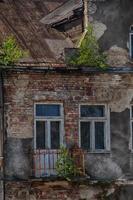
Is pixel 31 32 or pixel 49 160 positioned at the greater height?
pixel 31 32

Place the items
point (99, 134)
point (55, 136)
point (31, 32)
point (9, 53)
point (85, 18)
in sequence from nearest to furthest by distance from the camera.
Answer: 1. point (9, 53)
2. point (55, 136)
3. point (99, 134)
4. point (85, 18)
5. point (31, 32)

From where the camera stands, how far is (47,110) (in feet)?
72.2

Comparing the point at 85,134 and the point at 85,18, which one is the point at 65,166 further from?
the point at 85,18

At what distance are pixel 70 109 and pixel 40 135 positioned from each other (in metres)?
1.18

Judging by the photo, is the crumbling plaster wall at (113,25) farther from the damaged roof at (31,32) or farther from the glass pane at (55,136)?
the glass pane at (55,136)

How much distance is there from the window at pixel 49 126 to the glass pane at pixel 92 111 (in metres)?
0.74

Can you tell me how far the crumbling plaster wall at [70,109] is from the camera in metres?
21.5

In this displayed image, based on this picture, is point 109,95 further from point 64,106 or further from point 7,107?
point 7,107

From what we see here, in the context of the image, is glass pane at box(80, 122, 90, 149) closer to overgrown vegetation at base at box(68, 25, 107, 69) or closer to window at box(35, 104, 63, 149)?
window at box(35, 104, 63, 149)

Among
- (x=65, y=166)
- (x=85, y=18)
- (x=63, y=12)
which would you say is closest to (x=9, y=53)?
(x=85, y=18)

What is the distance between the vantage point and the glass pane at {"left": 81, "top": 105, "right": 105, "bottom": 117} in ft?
73.4

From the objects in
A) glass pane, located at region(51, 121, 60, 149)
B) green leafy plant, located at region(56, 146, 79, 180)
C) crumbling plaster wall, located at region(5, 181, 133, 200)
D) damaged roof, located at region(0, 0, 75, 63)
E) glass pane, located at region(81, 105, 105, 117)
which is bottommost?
crumbling plaster wall, located at region(5, 181, 133, 200)

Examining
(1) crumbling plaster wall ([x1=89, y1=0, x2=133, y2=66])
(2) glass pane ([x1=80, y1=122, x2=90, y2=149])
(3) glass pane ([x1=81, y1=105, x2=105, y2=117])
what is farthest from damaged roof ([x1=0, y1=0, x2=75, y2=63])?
(2) glass pane ([x1=80, y1=122, x2=90, y2=149])

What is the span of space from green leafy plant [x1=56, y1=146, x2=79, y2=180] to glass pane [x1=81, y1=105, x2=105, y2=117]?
1.47 metres
